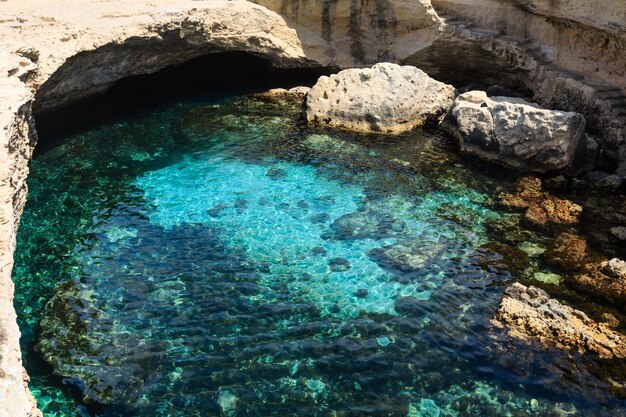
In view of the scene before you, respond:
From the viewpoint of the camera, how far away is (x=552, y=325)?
31.5ft

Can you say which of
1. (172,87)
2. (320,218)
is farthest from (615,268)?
(172,87)

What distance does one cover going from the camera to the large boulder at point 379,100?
17062 mm

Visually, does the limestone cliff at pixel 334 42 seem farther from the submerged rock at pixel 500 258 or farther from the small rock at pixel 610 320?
the small rock at pixel 610 320

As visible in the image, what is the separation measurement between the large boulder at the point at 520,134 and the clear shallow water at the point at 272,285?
30.8 inches

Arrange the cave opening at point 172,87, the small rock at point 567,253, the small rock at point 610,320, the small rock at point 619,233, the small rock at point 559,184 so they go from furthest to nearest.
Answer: the cave opening at point 172,87 < the small rock at point 559,184 < the small rock at point 619,233 < the small rock at point 567,253 < the small rock at point 610,320

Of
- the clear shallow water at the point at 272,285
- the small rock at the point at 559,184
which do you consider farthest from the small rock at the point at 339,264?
the small rock at the point at 559,184

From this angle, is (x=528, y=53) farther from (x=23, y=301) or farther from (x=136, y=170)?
(x=23, y=301)

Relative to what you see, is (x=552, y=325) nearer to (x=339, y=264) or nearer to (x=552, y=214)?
(x=339, y=264)

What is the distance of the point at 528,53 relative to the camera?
17125mm

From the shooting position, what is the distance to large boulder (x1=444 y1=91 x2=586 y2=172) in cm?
1456

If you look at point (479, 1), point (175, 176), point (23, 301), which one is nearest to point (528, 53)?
point (479, 1)

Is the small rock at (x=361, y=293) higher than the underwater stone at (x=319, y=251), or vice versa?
the small rock at (x=361, y=293)

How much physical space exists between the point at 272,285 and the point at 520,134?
7.95 m

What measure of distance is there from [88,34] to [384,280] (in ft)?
32.2
